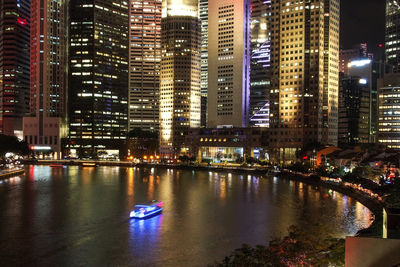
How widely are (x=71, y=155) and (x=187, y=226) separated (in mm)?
117272

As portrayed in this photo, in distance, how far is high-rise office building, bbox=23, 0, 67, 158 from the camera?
454ft

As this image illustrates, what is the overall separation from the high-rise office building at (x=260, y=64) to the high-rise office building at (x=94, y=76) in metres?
47.7

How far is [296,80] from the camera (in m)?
109

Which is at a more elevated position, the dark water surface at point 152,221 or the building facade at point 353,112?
the building facade at point 353,112

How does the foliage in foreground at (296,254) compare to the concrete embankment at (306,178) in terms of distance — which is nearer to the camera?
the foliage in foreground at (296,254)

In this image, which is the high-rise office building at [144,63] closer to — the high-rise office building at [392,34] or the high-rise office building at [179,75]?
the high-rise office building at [179,75]

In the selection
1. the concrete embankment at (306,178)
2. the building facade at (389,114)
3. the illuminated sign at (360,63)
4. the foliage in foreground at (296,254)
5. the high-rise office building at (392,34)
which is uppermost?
the high-rise office building at (392,34)

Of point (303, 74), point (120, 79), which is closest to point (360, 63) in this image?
point (303, 74)

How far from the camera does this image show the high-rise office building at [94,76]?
146 meters

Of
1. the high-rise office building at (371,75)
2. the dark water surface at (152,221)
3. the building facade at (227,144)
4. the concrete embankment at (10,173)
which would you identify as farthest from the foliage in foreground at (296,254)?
the high-rise office building at (371,75)

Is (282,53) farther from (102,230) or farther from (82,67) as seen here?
(102,230)

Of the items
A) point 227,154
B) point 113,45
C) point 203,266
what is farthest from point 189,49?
point 203,266

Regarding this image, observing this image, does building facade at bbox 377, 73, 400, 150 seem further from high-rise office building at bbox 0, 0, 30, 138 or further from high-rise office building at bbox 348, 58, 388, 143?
high-rise office building at bbox 0, 0, 30, 138

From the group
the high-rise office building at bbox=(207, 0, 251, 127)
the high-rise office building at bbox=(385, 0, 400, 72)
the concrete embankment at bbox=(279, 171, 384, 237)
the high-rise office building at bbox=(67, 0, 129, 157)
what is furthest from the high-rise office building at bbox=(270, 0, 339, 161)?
the high-rise office building at bbox=(385, 0, 400, 72)
